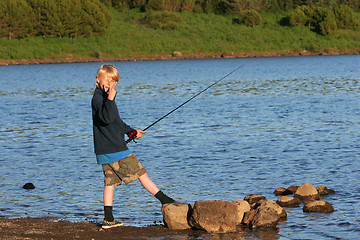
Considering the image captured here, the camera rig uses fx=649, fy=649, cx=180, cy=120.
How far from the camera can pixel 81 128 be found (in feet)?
57.5

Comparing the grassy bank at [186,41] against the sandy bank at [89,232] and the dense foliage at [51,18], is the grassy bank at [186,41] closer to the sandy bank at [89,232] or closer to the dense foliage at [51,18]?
the dense foliage at [51,18]

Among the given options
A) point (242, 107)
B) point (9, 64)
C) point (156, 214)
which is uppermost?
point (156, 214)

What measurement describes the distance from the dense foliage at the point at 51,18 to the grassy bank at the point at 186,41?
3.39 feet

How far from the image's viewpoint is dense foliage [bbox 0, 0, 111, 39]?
73.8m

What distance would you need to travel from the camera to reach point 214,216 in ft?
23.1

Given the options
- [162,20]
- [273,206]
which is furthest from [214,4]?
[273,206]

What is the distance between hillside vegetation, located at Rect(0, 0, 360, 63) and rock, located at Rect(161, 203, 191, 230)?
66470 millimetres

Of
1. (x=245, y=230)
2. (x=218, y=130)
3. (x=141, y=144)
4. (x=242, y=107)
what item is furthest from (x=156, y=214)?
(x=242, y=107)

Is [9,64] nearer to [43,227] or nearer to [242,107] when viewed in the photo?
[242,107]

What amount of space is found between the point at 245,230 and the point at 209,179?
320 centimetres

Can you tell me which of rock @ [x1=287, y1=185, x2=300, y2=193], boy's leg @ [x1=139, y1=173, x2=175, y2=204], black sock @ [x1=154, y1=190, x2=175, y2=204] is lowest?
rock @ [x1=287, y1=185, x2=300, y2=193]

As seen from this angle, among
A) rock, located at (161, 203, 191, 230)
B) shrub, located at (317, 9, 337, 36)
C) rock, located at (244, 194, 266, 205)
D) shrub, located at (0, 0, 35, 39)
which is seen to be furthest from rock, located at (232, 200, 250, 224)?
shrub, located at (317, 9, 337, 36)

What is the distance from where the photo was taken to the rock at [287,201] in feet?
27.6

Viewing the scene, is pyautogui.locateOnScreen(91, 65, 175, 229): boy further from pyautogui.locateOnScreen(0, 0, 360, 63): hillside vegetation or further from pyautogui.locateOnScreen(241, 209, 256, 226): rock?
pyautogui.locateOnScreen(0, 0, 360, 63): hillside vegetation
